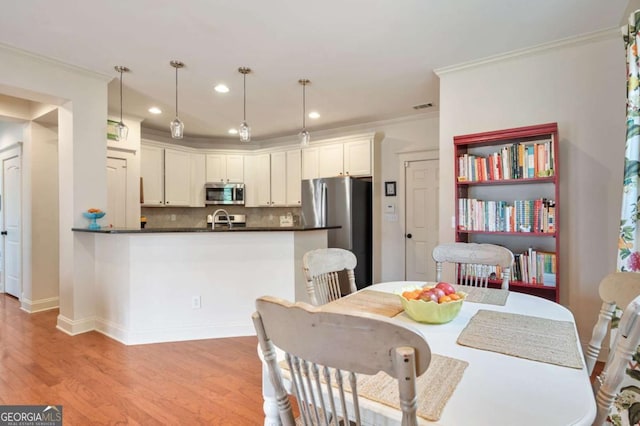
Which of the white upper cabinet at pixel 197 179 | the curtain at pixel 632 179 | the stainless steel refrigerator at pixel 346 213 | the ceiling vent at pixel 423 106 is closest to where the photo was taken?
the curtain at pixel 632 179

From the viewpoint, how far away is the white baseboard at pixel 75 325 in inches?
125

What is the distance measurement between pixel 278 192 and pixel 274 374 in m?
5.20

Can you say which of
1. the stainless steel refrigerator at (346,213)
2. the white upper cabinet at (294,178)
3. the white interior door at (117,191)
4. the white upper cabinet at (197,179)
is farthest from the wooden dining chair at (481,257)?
the white upper cabinet at (197,179)

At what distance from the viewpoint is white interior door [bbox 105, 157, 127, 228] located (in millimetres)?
4375

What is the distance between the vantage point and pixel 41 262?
4094 mm

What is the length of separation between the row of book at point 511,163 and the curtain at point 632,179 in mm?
809

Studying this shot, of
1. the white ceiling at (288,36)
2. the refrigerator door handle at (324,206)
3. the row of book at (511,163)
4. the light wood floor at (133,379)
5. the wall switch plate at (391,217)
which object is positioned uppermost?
the white ceiling at (288,36)

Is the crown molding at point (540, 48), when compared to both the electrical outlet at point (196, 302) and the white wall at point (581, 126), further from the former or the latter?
the electrical outlet at point (196, 302)

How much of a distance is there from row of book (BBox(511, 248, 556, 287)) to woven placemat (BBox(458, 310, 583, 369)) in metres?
1.56

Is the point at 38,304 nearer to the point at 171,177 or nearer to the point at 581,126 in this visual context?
the point at 171,177

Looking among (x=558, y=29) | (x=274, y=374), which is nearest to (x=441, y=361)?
(x=274, y=374)

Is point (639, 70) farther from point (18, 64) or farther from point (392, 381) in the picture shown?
point (18, 64)

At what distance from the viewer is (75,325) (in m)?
3.19

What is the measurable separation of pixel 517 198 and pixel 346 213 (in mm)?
2309
